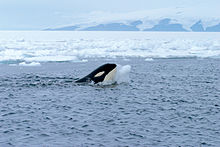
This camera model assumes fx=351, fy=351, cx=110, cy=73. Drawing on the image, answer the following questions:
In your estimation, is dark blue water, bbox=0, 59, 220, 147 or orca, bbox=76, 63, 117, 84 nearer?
dark blue water, bbox=0, 59, 220, 147

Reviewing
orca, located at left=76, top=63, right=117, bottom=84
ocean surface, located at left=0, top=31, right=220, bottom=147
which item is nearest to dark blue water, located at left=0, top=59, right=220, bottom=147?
ocean surface, located at left=0, top=31, right=220, bottom=147

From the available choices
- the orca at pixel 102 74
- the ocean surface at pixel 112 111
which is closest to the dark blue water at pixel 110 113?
the ocean surface at pixel 112 111

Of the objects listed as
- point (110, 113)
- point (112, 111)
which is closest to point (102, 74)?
point (112, 111)

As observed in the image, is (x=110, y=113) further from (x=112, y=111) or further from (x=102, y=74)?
(x=102, y=74)

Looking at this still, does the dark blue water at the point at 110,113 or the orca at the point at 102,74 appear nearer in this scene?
the dark blue water at the point at 110,113

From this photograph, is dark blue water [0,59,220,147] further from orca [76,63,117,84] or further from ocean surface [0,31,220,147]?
orca [76,63,117,84]

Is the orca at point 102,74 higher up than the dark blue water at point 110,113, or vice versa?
the orca at point 102,74

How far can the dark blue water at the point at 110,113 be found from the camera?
986cm

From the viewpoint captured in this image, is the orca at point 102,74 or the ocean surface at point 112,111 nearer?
the ocean surface at point 112,111

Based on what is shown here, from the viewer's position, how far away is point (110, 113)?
41.8 feet

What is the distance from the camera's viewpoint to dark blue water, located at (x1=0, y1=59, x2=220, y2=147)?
9859 millimetres

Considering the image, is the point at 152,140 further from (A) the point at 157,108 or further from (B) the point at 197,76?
(B) the point at 197,76

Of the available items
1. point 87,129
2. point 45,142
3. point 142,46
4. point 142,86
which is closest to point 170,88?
point 142,86

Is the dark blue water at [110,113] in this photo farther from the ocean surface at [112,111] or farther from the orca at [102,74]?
the orca at [102,74]
